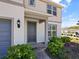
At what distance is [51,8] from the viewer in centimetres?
2633

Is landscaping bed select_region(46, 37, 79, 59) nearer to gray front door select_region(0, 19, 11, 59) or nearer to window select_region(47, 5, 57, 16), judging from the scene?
gray front door select_region(0, 19, 11, 59)

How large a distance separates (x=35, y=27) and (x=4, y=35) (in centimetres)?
873

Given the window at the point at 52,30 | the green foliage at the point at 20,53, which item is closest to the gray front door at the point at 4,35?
the green foliage at the point at 20,53

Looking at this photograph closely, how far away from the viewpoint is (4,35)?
12.1m

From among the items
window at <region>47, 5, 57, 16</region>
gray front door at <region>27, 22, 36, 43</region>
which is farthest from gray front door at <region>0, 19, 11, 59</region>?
window at <region>47, 5, 57, 16</region>

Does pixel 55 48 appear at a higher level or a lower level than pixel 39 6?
lower

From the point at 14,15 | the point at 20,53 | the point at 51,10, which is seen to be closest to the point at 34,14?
the point at 14,15

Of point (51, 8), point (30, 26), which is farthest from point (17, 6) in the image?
point (51, 8)

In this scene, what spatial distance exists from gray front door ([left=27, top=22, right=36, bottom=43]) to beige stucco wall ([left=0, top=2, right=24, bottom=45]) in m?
6.30

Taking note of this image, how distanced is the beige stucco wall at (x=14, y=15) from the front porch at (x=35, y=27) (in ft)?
13.0

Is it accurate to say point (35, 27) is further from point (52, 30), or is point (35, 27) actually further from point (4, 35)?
point (4, 35)

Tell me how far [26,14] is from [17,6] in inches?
151

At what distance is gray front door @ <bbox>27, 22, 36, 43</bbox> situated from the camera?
19.6 metres

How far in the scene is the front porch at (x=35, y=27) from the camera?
18312 mm
